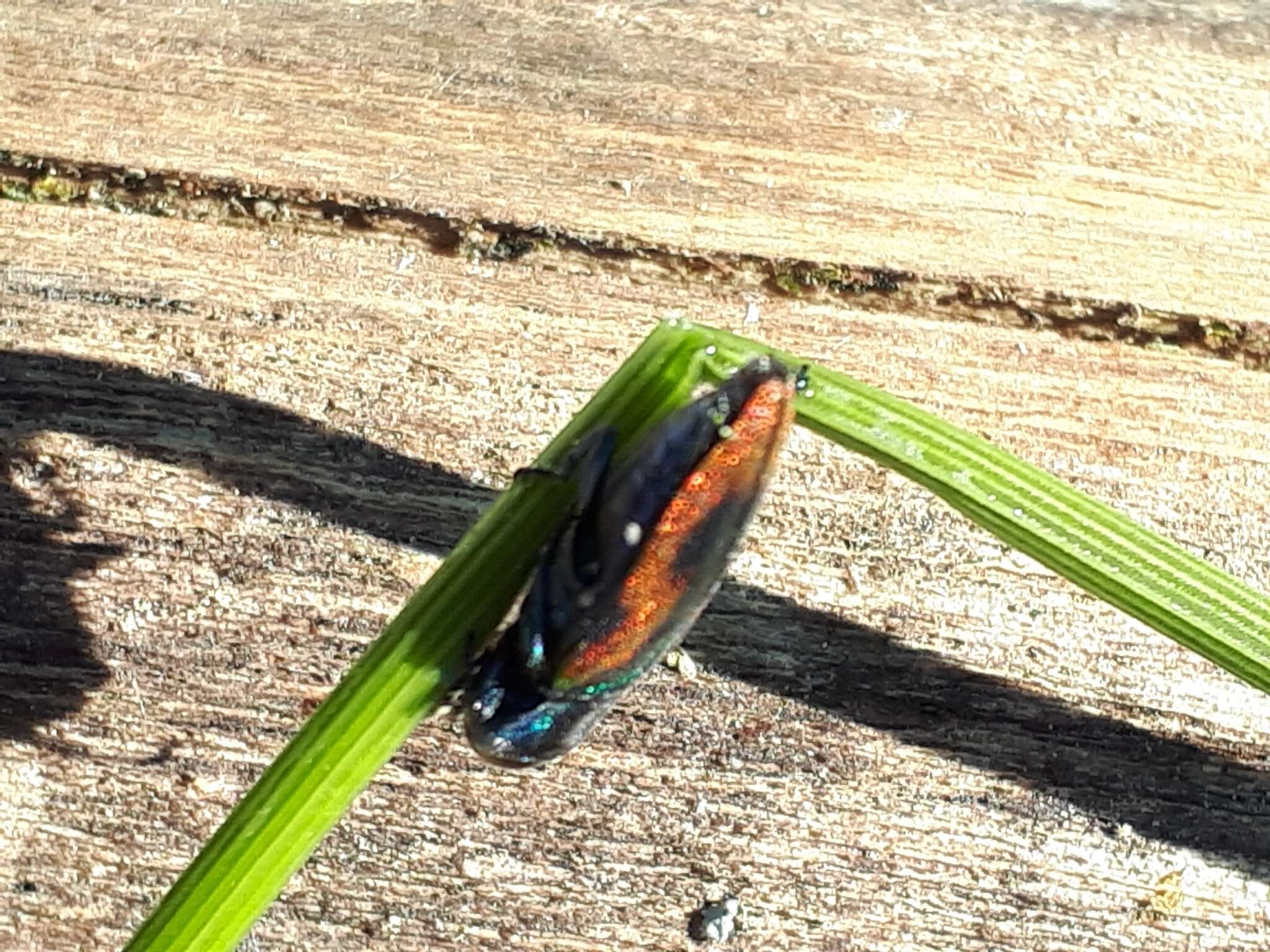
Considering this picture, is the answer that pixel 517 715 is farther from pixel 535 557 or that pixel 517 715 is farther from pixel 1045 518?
pixel 1045 518

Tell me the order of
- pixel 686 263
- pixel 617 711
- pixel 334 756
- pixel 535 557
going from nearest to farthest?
pixel 334 756 → pixel 535 557 → pixel 617 711 → pixel 686 263

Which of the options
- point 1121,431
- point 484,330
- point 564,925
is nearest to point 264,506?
point 484,330

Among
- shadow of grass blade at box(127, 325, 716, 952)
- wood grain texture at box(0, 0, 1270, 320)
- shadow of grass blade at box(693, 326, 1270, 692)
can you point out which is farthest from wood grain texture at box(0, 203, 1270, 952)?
shadow of grass blade at box(127, 325, 716, 952)

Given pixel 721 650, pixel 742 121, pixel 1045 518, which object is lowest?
pixel 721 650

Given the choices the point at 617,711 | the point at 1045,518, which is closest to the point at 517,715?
the point at 617,711

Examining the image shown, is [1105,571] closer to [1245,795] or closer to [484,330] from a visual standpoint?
[1245,795]
